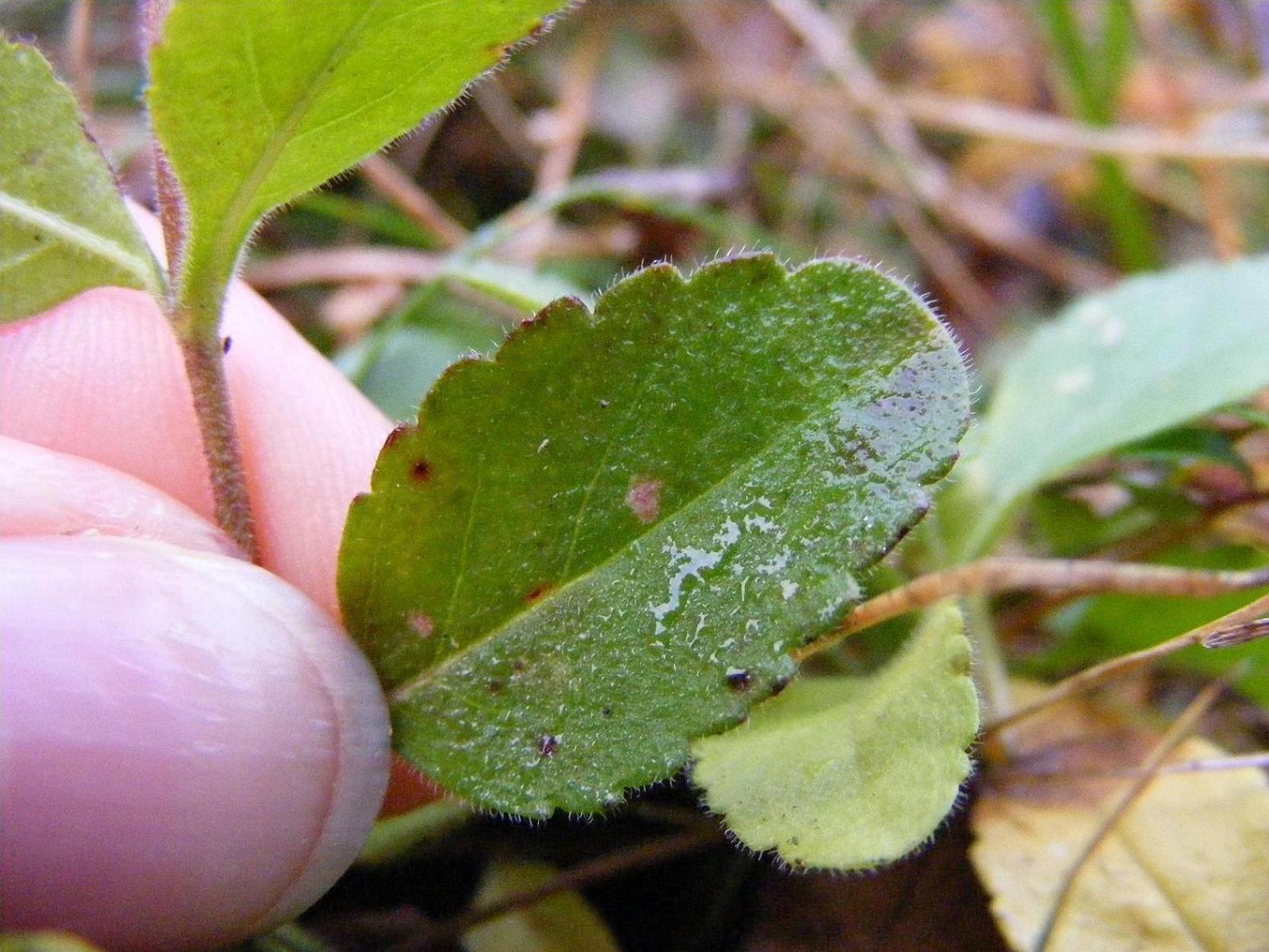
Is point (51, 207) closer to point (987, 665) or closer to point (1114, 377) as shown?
point (987, 665)

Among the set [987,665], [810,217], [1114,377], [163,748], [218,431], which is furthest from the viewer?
[810,217]

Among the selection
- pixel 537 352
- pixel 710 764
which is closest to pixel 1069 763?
pixel 710 764

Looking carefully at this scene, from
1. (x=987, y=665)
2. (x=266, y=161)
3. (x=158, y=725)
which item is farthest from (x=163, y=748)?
(x=987, y=665)

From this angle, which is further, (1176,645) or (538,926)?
(538,926)

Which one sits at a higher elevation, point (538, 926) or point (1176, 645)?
point (1176, 645)

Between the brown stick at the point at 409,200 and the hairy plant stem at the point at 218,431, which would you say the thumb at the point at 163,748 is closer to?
the hairy plant stem at the point at 218,431

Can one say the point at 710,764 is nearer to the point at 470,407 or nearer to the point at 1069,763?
the point at 470,407

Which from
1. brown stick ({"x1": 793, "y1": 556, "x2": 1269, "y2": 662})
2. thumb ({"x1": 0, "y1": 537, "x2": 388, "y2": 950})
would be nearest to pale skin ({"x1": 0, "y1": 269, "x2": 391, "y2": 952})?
thumb ({"x1": 0, "y1": 537, "x2": 388, "y2": 950})
